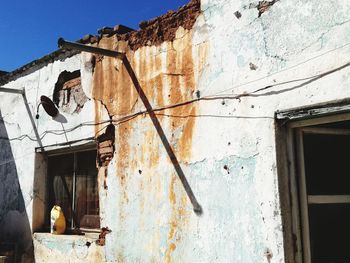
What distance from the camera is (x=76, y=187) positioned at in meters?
5.49

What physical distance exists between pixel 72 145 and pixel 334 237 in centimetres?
320

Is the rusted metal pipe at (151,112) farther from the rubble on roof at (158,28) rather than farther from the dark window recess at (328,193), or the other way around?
the dark window recess at (328,193)

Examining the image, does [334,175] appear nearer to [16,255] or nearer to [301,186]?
[301,186]

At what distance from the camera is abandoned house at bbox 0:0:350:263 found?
3131 millimetres

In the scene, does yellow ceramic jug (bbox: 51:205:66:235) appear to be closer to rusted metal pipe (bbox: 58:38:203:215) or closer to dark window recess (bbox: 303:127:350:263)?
rusted metal pipe (bbox: 58:38:203:215)

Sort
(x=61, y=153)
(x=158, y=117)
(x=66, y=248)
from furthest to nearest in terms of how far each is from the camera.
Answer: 1. (x=61, y=153)
2. (x=66, y=248)
3. (x=158, y=117)

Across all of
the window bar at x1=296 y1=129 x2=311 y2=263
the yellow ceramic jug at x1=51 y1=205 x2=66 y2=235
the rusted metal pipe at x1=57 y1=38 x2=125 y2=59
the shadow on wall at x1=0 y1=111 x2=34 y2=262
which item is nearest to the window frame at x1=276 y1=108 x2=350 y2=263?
the window bar at x1=296 y1=129 x2=311 y2=263

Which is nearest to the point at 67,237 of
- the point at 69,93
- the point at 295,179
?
the point at 69,93

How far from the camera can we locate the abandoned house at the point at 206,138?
313 centimetres

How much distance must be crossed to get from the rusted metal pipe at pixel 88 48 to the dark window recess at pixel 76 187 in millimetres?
1288

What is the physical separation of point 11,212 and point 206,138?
364 cm

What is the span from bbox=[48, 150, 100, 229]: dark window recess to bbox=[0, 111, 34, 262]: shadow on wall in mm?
458

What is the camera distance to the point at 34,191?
19.0ft

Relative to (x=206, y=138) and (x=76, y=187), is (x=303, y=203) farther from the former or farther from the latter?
(x=76, y=187)
